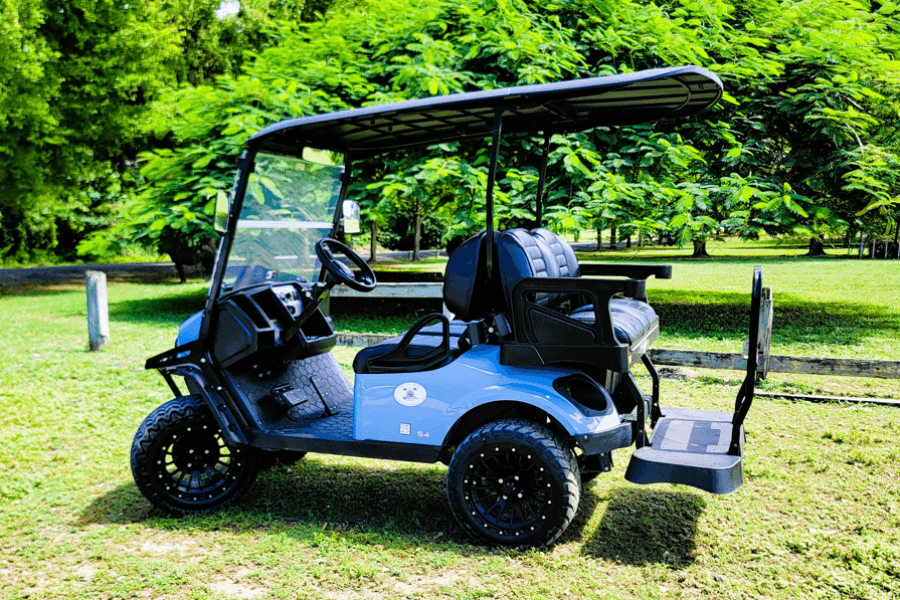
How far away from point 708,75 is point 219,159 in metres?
9.32

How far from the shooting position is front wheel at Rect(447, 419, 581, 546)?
11.7 ft

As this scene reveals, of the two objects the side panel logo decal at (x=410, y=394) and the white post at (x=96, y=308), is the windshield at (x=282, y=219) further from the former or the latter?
the white post at (x=96, y=308)

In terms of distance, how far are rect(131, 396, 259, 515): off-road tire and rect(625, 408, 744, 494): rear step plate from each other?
205 centimetres

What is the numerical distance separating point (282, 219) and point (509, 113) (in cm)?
142

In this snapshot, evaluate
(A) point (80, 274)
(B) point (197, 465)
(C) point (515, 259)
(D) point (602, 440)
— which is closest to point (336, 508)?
(B) point (197, 465)

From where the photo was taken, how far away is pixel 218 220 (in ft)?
13.0

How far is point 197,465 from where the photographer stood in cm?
423

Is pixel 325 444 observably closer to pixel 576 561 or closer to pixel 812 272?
pixel 576 561

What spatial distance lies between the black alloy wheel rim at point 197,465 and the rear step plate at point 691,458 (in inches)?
82.4

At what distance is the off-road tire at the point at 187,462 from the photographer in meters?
4.09

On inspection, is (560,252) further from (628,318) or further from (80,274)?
(80,274)

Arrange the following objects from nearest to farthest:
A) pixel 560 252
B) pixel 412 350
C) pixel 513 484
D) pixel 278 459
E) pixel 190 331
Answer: pixel 513 484
pixel 412 350
pixel 190 331
pixel 560 252
pixel 278 459

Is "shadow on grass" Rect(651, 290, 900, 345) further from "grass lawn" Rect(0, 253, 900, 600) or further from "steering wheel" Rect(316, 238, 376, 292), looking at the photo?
"steering wheel" Rect(316, 238, 376, 292)

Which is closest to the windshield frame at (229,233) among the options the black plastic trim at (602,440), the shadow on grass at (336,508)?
the shadow on grass at (336,508)
